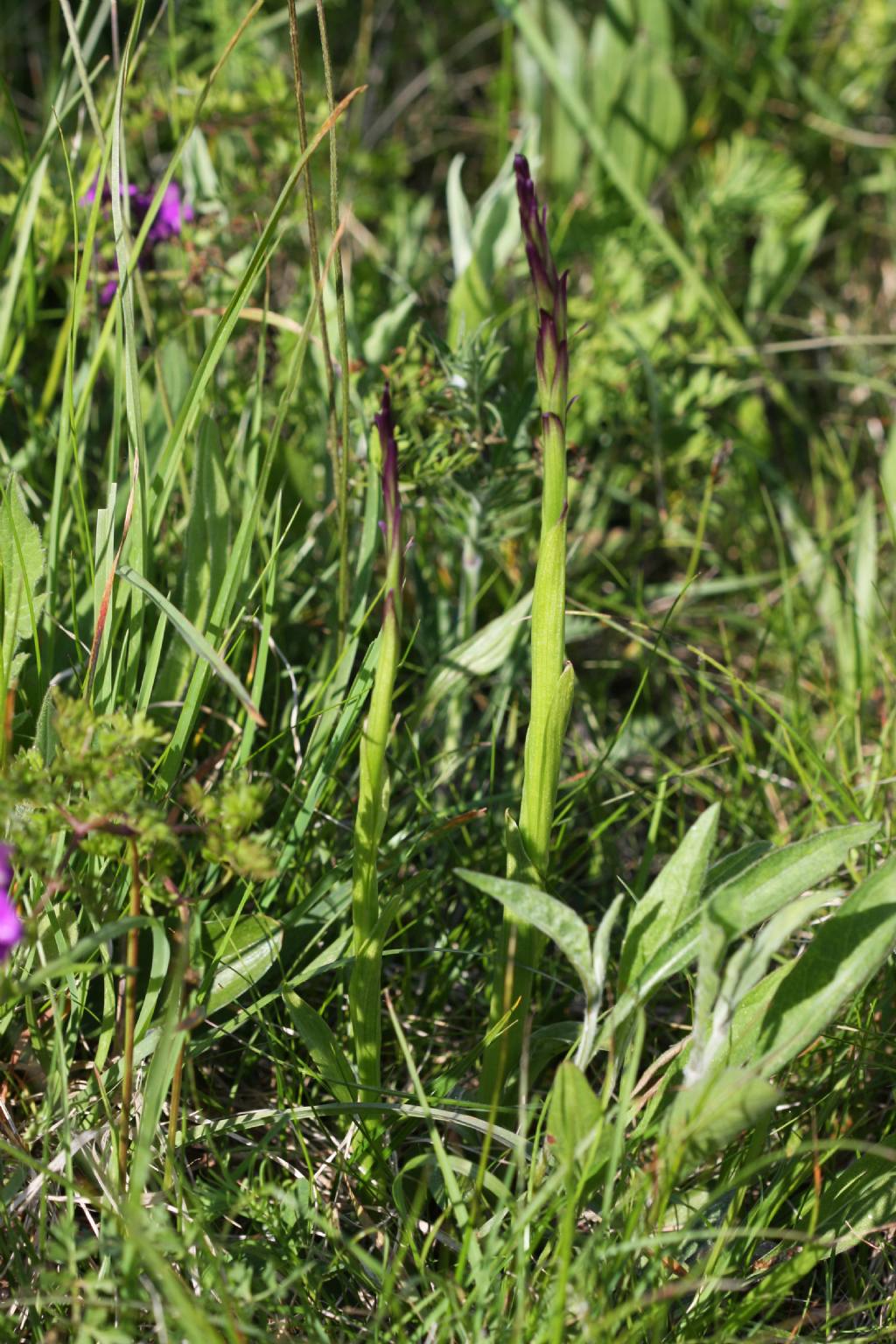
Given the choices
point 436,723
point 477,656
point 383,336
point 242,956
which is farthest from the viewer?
point 383,336

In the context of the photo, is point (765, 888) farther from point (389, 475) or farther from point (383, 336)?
point (383, 336)

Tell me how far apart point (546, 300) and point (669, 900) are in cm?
60

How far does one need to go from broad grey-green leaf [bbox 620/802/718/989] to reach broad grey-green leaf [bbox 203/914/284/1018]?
0.38m

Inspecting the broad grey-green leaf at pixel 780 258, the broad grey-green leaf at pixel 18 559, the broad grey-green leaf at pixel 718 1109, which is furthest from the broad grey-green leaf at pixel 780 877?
the broad grey-green leaf at pixel 780 258

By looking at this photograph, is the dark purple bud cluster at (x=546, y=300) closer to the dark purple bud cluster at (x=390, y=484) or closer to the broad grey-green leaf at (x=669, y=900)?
the dark purple bud cluster at (x=390, y=484)

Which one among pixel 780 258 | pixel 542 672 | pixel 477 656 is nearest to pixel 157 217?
pixel 477 656

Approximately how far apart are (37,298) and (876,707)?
5.26 feet

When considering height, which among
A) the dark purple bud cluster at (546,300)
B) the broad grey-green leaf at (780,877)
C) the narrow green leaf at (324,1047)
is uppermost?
the dark purple bud cluster at (546,300)

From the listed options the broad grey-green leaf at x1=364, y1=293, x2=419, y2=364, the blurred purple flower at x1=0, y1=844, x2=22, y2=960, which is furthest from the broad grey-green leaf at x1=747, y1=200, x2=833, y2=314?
the blurred purple flower at x1=0, y1=844, x2=22, y2=960

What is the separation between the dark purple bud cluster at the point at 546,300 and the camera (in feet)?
3.45

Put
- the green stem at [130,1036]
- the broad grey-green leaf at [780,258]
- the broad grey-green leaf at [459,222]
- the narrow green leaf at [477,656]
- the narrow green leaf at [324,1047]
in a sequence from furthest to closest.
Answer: the broad grey-green leaf at [780,258], the broad grey-green leaf at [459,222], the narrow green leaf at [477,656], the narrow green leaf at [324,1047], the green stem at [130,1036]

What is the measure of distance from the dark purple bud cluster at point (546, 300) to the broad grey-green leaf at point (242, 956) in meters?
0.62

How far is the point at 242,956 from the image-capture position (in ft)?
4.18

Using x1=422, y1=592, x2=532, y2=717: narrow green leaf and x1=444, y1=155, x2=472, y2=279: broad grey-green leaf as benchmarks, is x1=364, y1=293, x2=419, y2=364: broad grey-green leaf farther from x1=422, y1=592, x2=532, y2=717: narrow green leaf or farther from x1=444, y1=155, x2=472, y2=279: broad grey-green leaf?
x1=422, y1=592, x2=532, y2=717: narrow green leaf
